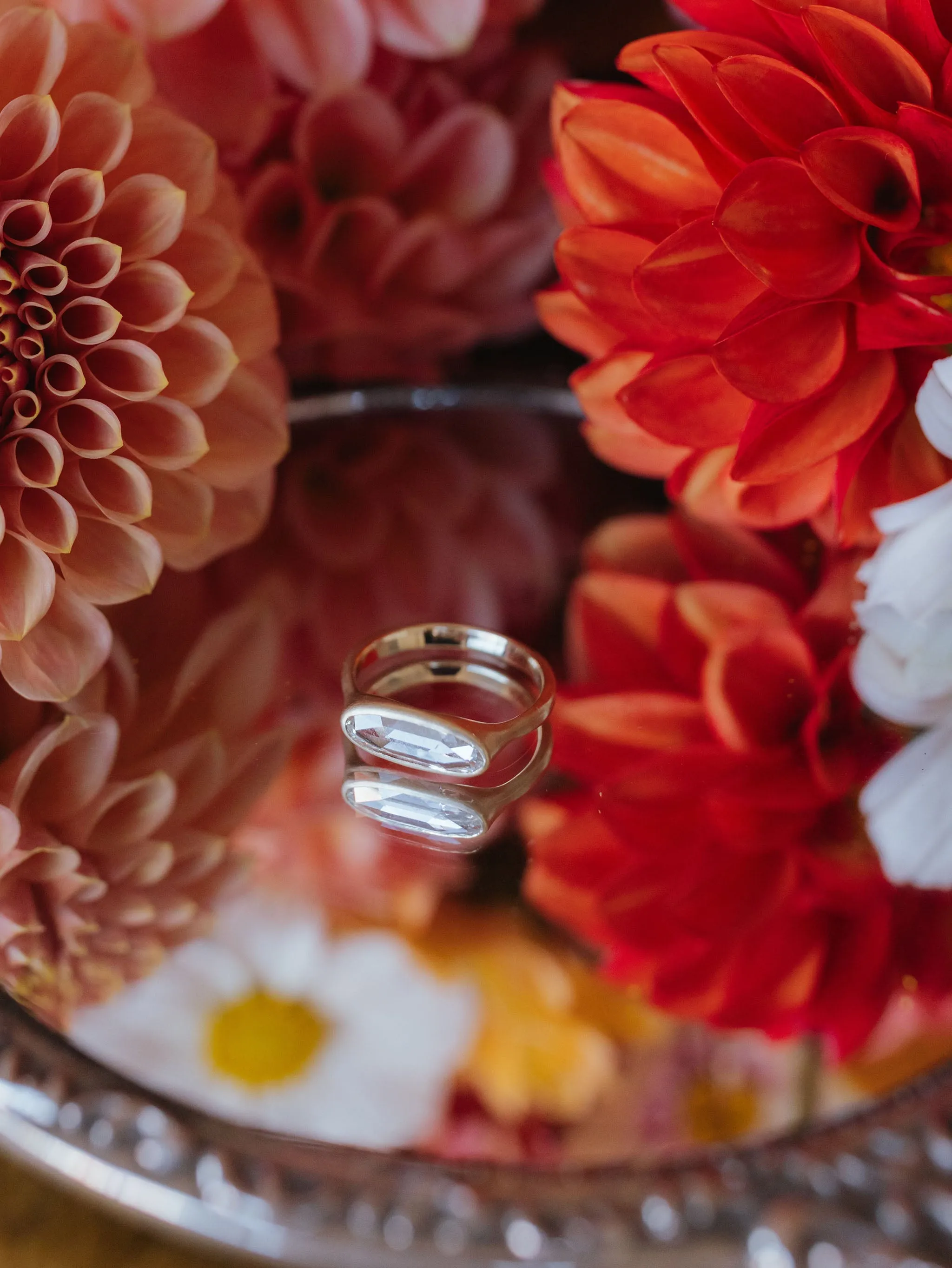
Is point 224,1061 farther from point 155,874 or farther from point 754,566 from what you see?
point 754,566

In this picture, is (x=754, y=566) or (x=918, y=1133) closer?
(x=918, y=1133)

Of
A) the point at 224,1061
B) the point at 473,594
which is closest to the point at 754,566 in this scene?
the point at 473,594

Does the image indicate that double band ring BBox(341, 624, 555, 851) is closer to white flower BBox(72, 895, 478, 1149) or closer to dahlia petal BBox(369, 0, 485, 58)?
white flower BBox(72, 895, 478, 1149)

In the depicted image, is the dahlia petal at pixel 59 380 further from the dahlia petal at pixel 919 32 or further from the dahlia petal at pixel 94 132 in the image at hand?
the dahlia petal at pixel 919 32

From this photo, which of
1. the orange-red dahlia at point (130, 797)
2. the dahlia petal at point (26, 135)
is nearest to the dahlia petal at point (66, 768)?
the orange-red dahlia at point (130, 797)

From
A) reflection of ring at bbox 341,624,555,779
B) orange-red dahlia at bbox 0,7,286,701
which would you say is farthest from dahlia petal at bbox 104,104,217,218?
reflection of ring at bbox 341,624,555,779
